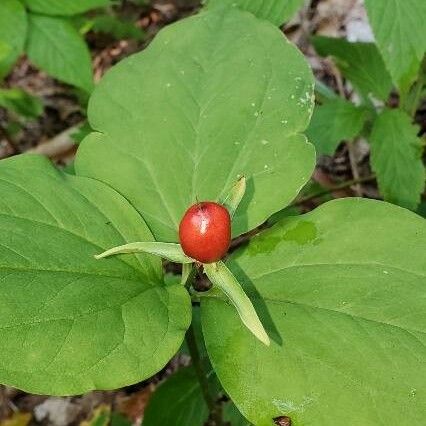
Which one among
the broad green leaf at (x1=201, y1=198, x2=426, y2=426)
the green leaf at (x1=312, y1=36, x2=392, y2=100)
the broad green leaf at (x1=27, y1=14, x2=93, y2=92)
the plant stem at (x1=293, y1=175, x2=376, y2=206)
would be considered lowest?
the plant stem at (x1=293, y1=175, x2=376, y2=206)

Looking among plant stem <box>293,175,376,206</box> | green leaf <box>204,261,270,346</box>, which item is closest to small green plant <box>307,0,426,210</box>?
plant stem <box>293,175,376,206</box>

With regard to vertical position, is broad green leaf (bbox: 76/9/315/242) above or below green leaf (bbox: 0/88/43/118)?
above

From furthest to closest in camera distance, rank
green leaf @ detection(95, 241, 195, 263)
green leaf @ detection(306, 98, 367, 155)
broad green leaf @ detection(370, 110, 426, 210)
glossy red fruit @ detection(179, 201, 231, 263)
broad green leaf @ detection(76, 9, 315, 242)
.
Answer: green leaf @ detection(306, 98, 367, 155) < broad green leaf @ detection(370, 110, 426, 210) < broad green leaf @ detection(76, 9, 315, 242) < green leaf @ detection(95, 241, 195, 263) < glossy red fruit @ detection(179, 201, 231, 263)

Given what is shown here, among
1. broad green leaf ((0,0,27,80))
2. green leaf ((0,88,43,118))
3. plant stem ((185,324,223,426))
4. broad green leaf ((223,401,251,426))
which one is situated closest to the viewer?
plant stem ((185,324,223,426))

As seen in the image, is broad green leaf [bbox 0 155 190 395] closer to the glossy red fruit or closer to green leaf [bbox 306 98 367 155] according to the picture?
the glossy red fruit

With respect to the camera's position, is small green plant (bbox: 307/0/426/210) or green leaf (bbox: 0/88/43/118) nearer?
small green plant (bbox: 307/0/426/210)

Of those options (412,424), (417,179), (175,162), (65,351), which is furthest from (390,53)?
(65,351)

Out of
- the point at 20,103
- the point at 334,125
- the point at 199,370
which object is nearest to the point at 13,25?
the point at 20,103
